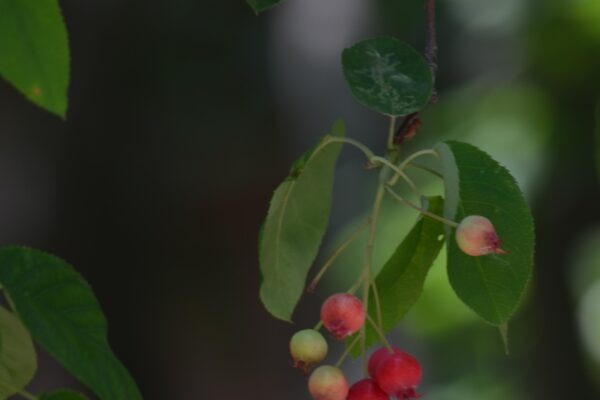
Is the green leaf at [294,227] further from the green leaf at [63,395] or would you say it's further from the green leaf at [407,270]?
the green leaf at [63,395]

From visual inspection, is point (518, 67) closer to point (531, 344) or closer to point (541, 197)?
point (541, 197)

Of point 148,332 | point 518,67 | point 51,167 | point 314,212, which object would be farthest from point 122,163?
point 314,212

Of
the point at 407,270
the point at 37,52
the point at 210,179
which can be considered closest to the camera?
the point at 37,52

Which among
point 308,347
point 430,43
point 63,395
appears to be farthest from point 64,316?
point 430,43

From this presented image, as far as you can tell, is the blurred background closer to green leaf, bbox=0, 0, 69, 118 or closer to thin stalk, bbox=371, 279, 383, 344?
thin stalk, bbox=371, 279, 383, 344

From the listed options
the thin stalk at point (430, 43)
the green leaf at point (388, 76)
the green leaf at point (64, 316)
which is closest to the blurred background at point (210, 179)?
the thin stalk at point (430, 43)

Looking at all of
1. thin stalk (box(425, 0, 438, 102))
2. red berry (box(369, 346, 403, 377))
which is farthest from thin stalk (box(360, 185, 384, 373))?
thin stalk (box(425, 0, 438, 102))

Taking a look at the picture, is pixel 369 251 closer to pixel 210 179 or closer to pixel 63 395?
pixel 63 395
